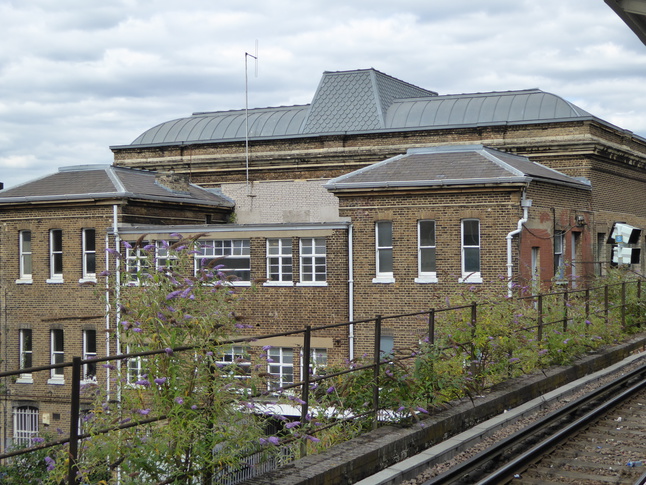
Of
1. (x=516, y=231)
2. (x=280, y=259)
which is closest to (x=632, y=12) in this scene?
(x=516, y=231)

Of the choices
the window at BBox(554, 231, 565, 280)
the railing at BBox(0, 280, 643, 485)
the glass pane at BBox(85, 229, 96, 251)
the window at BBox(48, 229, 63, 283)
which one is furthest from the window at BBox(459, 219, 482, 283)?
the window at BBox(48, 229, 63, 283)

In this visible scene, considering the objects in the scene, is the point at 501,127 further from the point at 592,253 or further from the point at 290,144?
the point at 290,144

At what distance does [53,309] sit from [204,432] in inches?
1057

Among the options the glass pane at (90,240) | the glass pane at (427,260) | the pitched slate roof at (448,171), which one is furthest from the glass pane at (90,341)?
the glass pane at (427,260)

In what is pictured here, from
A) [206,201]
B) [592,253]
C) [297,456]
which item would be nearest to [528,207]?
[592,253]

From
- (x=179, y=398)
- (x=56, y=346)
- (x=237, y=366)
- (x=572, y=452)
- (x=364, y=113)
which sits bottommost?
(x=56, y=346)

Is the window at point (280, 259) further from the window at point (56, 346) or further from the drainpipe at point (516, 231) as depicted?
the window at point (56, 346)

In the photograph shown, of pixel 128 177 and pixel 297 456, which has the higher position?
pixel 128 177

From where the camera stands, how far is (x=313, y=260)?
28.4 meters

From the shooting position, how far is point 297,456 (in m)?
7.62

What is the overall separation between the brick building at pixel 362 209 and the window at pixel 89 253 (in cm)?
23

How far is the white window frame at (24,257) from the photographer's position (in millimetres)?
31828

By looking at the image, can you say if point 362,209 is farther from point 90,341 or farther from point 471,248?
point 90,341

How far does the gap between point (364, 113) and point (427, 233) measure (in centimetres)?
1334
